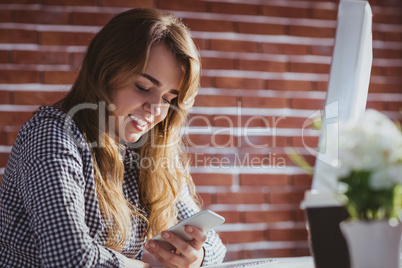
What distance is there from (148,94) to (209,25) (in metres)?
0.93

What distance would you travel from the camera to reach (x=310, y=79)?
2.40 metres

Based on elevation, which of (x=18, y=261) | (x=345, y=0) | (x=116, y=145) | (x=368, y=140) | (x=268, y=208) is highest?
(x=345, y=0)

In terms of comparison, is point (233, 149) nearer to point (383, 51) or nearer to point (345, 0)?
point (383, 51)

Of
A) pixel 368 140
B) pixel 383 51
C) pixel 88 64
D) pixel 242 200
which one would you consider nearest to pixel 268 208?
pixel 242 200

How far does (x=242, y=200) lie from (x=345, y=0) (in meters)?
1.38

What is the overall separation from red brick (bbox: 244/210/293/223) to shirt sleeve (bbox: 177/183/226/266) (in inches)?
23.3

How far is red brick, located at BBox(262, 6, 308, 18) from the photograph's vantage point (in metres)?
2.37

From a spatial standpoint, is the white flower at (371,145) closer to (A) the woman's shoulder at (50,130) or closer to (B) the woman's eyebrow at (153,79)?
(A) the woman's shoulder at (50,130)

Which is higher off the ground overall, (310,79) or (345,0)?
(345,0)

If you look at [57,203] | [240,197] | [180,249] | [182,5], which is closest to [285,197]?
[240,197]

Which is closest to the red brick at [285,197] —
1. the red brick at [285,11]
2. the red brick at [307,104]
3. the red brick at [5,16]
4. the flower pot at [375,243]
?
the red brick at [307,104]

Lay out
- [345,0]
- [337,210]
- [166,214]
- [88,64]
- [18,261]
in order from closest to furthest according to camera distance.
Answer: [337,210], [345,0], [18,261], [88,64], [166,214]

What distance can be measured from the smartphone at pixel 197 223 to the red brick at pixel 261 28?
4.22 feet

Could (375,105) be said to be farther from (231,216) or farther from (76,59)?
(76,59)
